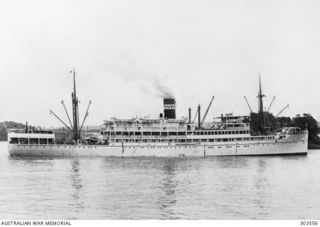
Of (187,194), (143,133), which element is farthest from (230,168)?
(143,133)

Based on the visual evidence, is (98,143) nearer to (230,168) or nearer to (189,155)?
(189,155)

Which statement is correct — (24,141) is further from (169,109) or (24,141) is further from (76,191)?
(76,191)

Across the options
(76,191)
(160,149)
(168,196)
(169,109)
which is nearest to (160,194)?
(168,196)

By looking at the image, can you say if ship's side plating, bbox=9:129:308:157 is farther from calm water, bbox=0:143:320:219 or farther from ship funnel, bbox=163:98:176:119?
calm water, bbox=0:143:320:219

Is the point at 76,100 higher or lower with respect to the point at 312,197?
higher

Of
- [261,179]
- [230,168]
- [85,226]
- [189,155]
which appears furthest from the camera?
[189,155]

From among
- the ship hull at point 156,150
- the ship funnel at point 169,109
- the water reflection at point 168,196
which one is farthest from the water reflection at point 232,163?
the water reflection at point 168,196

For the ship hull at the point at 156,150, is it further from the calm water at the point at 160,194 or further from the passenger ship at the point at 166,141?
the calm water at the point at 160,194
